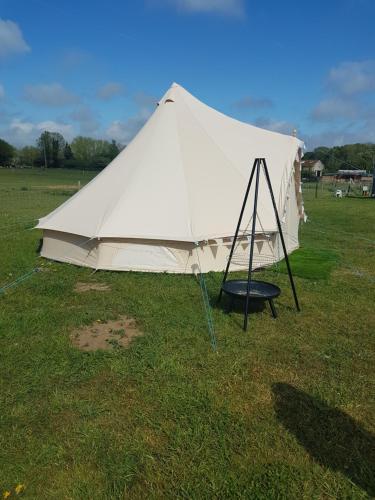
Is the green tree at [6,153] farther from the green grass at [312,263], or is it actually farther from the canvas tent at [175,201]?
the green grass at [312,263]

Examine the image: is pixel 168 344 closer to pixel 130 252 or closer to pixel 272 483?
pixel 272 483

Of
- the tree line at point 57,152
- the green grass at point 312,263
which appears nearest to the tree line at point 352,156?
the tree line at point 57,152

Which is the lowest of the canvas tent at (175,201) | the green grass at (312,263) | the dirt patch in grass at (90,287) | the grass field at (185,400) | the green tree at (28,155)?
the grass field at (185,400)

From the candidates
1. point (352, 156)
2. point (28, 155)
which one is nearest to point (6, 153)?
point (28, 155)

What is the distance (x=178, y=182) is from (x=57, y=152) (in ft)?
262

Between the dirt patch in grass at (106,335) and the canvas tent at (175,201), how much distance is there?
2.28m

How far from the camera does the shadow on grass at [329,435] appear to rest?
2977 mm

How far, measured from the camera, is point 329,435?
3307mm

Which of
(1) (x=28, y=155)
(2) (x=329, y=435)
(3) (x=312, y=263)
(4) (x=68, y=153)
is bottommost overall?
(2) (x=329, y=435)

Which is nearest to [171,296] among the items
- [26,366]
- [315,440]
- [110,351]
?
[110,351]

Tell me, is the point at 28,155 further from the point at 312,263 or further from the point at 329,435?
the point at 329,435

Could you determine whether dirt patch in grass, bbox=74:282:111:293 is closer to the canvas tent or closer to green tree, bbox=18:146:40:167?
the canvas tent

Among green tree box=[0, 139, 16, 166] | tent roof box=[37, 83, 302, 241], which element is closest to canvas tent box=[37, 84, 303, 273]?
tent roof box=[37, 83, 302, 241]

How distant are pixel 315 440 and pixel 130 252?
16.9 ft
